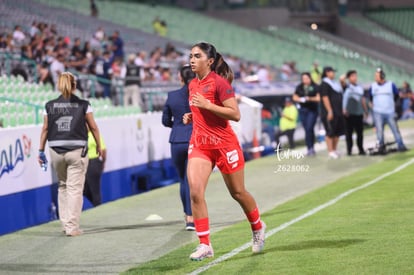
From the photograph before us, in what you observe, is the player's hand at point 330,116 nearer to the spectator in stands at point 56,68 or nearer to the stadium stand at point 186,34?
the stadium stand at point 186,34

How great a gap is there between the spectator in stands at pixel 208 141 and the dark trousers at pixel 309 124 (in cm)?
1319

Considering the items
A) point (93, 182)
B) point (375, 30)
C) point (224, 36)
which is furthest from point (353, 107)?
point (375, 30)

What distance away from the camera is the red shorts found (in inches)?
370

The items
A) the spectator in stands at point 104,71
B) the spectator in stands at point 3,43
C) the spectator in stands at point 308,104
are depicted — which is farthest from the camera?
the spectator in stands at point 104,71

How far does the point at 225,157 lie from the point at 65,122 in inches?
131

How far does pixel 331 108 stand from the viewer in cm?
2164

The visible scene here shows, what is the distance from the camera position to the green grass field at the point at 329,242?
29.5 feet

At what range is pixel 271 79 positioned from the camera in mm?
39781

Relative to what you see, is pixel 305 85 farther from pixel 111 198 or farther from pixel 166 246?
pixel 166 246

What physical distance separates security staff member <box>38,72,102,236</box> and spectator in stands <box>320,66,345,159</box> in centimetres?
987

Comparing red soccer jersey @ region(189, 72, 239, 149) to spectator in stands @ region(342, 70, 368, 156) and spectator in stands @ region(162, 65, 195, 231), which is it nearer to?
spectator in stands @ region(162, 65, 195, 231)

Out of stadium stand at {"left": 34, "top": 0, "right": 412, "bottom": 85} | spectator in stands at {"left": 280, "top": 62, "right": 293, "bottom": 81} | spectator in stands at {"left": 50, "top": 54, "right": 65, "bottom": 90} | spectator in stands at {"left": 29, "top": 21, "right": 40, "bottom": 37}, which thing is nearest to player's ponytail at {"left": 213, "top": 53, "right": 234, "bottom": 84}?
spectator in stands at {"left": 50, "top": 54, "right": 65, "bottom": 90}

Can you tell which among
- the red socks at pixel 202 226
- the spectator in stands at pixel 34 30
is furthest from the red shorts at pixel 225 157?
the spectator in stands at pixel 34 30

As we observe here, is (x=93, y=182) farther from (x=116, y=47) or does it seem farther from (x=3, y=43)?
(x=116, y=47)
